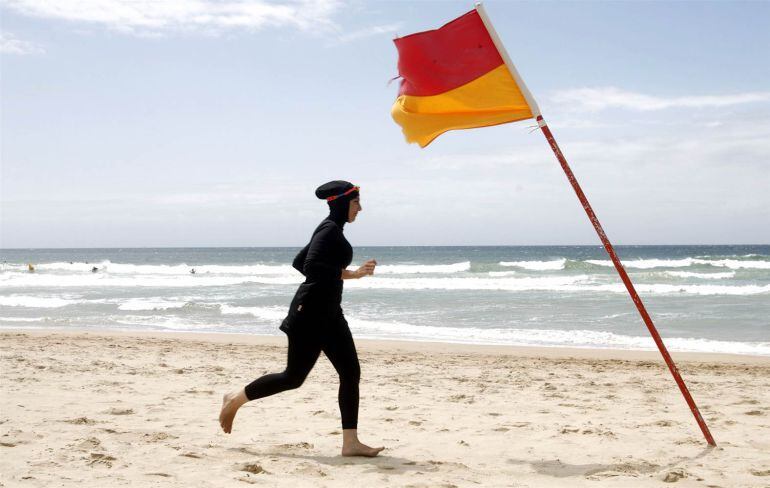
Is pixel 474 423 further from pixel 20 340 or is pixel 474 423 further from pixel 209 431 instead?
pixel 20 340

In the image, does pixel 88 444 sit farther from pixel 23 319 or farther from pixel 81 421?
pixel 23 319

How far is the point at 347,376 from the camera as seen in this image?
183 inches

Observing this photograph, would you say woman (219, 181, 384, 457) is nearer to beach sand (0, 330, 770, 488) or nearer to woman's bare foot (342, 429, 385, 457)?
woman's bare foot (342, 429, 385, 457)

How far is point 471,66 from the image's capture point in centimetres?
502

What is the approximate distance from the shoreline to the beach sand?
40.1 inches

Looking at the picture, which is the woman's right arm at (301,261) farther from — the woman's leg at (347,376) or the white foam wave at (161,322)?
the white foam wave at (161,322)

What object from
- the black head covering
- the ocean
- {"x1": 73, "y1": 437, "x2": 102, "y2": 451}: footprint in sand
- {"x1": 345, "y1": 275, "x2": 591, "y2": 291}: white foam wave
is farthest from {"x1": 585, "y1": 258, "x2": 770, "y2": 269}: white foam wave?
{"x1": 73, "y1": 437, "x2": 102, "y2": 451}: footprint in sand

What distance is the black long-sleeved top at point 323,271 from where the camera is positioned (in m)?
4.51

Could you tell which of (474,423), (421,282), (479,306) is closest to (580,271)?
(421,282)

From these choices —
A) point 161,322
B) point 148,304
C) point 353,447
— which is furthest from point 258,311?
point 353,447

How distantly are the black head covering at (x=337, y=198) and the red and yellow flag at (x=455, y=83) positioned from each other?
0.77 m

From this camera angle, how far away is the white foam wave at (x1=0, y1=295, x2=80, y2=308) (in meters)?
20.5

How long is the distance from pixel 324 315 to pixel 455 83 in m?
1.86

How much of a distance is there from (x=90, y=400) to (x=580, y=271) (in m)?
37.3
